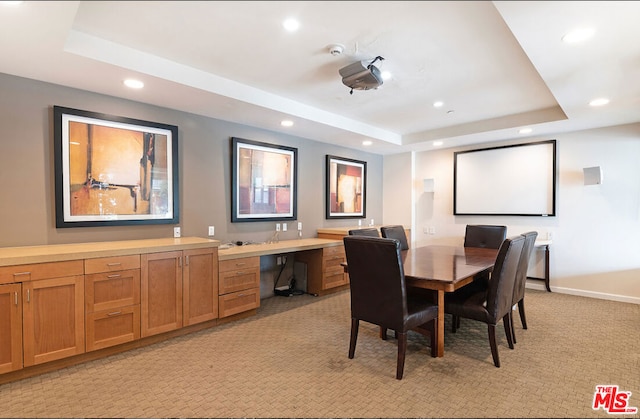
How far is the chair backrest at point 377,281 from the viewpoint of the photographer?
2.34m

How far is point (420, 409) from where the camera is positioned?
200 centimetres

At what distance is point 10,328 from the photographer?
7.44 ft

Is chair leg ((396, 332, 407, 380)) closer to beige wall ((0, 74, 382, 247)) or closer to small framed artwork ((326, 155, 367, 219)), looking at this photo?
beige wall ((0, 74, 382, 247))

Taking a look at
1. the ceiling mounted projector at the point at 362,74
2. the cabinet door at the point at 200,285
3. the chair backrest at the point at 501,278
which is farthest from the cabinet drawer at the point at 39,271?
the chair backrest at the point at 501,278

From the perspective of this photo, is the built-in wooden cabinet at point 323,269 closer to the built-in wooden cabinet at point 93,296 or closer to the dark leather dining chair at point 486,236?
the built-in wooden cabinet at point 93,296

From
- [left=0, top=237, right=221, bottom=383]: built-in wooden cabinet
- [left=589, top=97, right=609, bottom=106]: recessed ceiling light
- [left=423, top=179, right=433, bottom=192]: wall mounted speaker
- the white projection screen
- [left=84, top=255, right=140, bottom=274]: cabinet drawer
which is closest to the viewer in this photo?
[left=0, top=237, right=221, bottom=383]: built-in wooden cabinet

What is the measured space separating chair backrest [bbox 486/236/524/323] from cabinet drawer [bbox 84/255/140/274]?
293 cm

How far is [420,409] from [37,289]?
9.07 feet

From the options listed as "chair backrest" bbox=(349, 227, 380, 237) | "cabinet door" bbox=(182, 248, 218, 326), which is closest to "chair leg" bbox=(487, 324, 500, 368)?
"chair backrest" bbox=(349, 227, 380, 237)

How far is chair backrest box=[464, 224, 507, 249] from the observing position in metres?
4.24

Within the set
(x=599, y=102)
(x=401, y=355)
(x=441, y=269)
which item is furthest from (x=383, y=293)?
(x=599, y=102)

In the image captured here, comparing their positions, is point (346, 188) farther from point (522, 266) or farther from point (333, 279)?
point (522, 266)

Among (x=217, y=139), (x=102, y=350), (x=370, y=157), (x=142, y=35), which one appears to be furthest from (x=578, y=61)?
(x=102, y=350)

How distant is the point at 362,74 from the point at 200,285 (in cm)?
249
